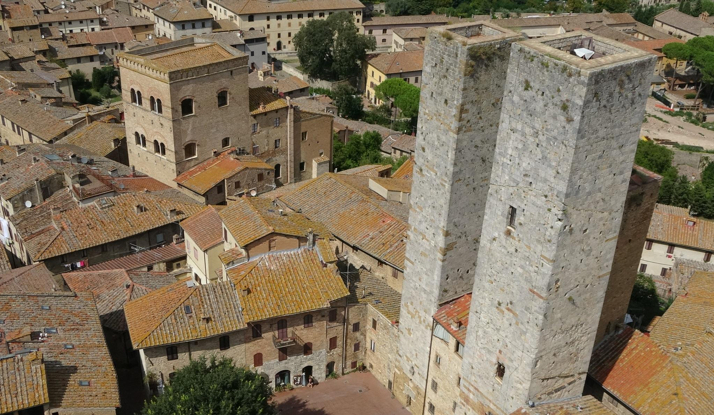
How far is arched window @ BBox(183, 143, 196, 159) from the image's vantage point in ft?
171

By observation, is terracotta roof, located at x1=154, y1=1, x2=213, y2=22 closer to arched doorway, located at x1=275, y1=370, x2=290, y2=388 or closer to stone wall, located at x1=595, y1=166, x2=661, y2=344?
arched doorway, located at x1=275, y1=370, x2=290, y2=388

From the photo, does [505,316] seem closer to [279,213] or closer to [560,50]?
[560,50]

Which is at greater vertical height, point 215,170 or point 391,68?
point 215,170

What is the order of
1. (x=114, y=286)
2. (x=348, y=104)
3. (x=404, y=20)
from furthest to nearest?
(x=404, y=20), (x=348, y=104), (x=114, y=286)

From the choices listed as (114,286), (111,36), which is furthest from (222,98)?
(111,36)

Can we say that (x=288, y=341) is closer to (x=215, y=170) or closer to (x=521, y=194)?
(x=521, y=194)

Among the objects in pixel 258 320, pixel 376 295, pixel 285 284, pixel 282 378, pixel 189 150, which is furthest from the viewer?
pixel 189 150

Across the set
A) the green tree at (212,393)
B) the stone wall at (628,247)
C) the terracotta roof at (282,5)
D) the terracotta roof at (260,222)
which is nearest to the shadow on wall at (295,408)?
the green tree at (212,393)

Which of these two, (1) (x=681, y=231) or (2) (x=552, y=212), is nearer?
(2) (x=552, y=212)

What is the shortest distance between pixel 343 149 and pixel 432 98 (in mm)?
38924

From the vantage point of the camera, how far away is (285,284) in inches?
1470

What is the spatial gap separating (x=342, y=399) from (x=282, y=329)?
5.19m

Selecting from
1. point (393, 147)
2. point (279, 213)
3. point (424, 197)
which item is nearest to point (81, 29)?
point (393, 147)

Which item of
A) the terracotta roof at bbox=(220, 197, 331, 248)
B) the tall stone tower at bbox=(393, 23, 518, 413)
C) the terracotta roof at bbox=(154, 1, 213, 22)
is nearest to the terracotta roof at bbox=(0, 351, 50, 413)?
the terracotta roof at bbox=(220, 197, 331, 248)
